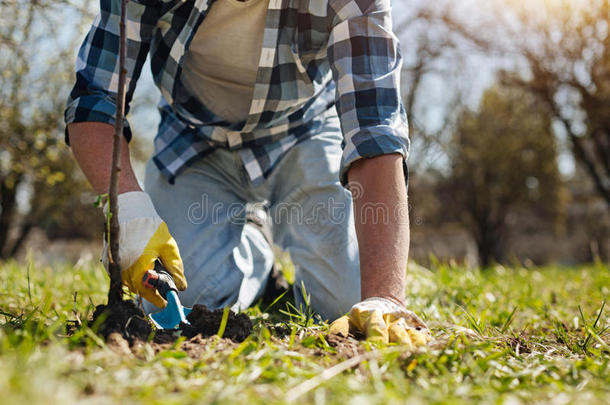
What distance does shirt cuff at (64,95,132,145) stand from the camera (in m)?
1.65

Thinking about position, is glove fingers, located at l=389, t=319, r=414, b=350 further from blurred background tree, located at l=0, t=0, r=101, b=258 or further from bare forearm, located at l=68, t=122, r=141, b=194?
blurred background tree, located at l=0, t=0, r=101, b=258

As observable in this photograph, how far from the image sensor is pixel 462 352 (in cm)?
120

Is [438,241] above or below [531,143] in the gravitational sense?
below

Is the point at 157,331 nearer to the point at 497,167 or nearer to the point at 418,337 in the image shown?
the point at 418,337

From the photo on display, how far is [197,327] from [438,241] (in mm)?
14438

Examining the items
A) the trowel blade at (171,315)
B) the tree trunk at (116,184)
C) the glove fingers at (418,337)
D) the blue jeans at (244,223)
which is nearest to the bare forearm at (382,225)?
the glove fingers at (418,337)

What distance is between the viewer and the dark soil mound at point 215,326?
1284mm

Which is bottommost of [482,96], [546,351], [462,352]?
[546,351]

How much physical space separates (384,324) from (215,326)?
0.48 meters

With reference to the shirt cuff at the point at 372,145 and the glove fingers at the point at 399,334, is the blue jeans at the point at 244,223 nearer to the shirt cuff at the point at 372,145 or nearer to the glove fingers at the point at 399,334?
the shirt cuff at the point at 372,145

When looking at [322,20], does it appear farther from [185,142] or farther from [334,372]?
[334,372]

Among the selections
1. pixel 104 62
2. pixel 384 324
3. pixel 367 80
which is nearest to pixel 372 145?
pixel 367 80

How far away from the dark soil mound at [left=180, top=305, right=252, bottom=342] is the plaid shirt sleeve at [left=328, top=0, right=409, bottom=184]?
2.06 feet

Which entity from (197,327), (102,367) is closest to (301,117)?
(197,327)
